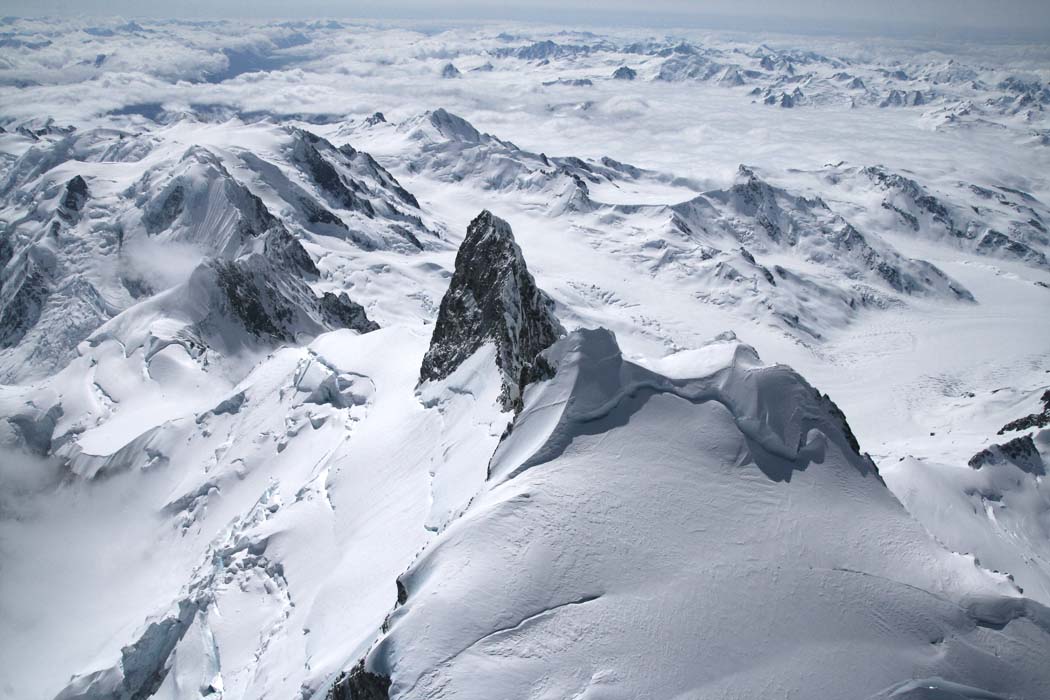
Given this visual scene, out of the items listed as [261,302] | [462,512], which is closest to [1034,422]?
[462,512]

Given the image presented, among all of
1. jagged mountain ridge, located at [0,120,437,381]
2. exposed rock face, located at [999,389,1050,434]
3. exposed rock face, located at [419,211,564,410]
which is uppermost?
exposed rock face, located at [419,211,564,410]

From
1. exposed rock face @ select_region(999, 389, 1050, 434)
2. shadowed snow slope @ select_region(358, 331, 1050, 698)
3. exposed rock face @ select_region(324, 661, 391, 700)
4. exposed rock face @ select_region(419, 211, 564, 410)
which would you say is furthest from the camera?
exposed rock face @ select_region(999, 389, 1050, 434)

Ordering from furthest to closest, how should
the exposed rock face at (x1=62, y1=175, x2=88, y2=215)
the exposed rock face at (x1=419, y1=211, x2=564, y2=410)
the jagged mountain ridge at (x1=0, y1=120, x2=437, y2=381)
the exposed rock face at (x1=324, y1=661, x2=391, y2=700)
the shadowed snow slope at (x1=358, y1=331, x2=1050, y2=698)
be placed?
the exposed rock face at (x1=62, y1=175, x2=88, y2=215) → the jagged mountain ridge at (x1=0, y1=120, x2=437, y2=381) → the exposed rock face at (x1=419, y1=211, x2=564, y2=410) → the exposed rock face at (x1=324, y1=661, x2=391, y2=700) → the shadowed snow slope at (x1=358, y1=331, x2=1050, y2=698)

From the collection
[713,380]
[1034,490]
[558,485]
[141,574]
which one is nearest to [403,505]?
[558,485]

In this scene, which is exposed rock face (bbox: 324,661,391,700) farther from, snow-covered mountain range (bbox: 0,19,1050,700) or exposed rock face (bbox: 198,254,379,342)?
exposed rock face (bbox: 198,254,379,342)

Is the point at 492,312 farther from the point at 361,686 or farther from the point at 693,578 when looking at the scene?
the point at 361,686

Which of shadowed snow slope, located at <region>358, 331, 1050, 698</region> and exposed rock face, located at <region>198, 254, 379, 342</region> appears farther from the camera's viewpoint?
exposed rock face, located at <region>198, 254, 379, 342</region>

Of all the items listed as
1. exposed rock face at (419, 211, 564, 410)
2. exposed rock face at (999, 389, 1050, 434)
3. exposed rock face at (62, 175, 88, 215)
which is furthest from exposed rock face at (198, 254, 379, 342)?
exposed rock face at (999, 389, 1050, 434)
